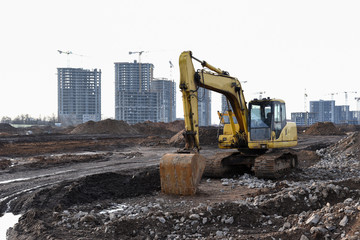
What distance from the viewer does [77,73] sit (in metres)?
104

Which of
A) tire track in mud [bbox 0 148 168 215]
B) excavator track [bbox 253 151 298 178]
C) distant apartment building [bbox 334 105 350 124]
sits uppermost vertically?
distant apartment building [bbox 334 105 350 124]

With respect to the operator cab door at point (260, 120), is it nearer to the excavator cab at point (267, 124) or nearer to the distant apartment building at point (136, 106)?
the excavator cab at point (267, 124)

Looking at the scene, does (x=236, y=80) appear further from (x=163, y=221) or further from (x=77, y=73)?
(x=77, y=73)

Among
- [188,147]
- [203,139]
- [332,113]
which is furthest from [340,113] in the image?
[188,147]

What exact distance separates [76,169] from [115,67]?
10532 centimetres

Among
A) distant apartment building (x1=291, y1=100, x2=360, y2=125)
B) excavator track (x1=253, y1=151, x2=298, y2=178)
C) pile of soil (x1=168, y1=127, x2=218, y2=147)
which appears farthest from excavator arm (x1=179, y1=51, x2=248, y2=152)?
distant apartment building (x1=291, y1=100, x2=360, y2=125)

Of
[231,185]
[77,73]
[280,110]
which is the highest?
[77,73]

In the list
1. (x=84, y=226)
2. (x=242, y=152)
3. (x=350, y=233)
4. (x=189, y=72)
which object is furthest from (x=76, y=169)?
(x=350, y=233)

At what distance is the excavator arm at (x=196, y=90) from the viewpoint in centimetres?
966

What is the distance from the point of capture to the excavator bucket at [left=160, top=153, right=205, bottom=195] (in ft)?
29.5

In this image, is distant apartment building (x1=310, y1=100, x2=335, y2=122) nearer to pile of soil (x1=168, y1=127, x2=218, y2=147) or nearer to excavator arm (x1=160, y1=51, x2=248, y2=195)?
pile of soil (x1=168, y1=127, x2=218, y2=147)

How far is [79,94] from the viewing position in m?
103

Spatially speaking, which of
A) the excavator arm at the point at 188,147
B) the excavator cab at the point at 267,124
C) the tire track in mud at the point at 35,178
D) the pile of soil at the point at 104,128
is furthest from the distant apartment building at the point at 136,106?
the excavator arm at the point at 188,147

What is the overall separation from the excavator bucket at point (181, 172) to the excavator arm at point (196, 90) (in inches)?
17.9
